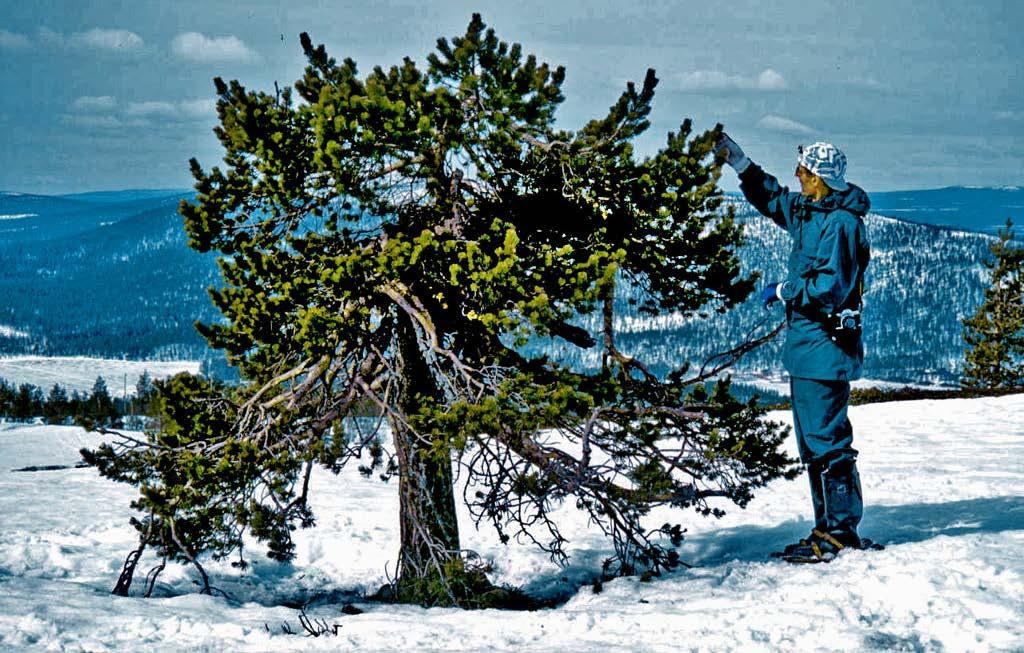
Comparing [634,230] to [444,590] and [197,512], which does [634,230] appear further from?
[197,512]

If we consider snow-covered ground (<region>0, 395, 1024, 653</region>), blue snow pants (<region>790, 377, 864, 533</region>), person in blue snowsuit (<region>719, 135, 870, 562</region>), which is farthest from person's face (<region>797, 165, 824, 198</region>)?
snow-covered ground (<region>0, 395, 1024, 653</region>)

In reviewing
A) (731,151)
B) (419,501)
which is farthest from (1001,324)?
(419,501)

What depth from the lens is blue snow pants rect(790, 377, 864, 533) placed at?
23.1 feet

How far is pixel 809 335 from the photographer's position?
275 inches

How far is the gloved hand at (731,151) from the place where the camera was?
7.50 metres

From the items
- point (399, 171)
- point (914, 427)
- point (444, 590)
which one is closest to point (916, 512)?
point (444, 590)

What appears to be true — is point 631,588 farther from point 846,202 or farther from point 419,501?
point 846,202

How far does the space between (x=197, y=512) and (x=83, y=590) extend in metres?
1.14

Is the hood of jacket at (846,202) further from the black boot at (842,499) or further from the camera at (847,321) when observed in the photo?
the black boot at (842,499)

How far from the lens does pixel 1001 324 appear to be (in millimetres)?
42844

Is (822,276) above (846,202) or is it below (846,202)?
below

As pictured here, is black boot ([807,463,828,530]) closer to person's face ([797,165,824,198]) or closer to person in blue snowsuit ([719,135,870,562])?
person in blue snowsuit ([719,135,870,562])

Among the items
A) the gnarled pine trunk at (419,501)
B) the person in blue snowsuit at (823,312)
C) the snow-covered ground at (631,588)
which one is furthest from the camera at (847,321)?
the gnarled pine trunk at (419,501)

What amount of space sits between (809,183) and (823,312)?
1.06 m
